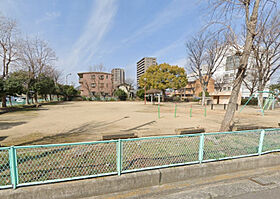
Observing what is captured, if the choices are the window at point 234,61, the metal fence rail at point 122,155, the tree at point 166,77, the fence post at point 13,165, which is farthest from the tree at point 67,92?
the fence post at point 13,165

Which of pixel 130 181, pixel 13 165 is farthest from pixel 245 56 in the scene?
pixel 13 165

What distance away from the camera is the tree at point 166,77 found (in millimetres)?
29875

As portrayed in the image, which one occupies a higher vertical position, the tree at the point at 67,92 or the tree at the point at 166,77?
the tree at the point at 166,77

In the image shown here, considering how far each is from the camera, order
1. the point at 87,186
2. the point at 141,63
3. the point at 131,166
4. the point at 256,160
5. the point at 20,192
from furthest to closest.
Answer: the point at 141,63 < the point at 256,160 < the point at 131,166 < the point at 87,186 < the point at 20,192

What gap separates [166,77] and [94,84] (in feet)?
82.1

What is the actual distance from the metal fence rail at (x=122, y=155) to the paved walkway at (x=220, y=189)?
388 millimetres

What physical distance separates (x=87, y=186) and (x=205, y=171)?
2489mm

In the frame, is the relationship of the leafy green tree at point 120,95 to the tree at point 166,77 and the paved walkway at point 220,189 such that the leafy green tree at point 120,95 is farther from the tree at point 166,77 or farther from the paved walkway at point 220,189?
the paved walkway at point 220,189

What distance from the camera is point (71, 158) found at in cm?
304

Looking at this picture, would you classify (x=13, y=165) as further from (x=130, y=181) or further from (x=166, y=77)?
(x=166, y=77)

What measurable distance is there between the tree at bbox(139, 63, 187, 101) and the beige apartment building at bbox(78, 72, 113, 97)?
1794 cm

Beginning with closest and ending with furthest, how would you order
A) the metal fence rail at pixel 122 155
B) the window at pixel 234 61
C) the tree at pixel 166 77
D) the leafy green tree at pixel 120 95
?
1. the metal fence rail at pixel 122 155
2. the window at pixel 234 61
3. the tree at pixel 166 77
4. the leafy green tree at pixel 120 95

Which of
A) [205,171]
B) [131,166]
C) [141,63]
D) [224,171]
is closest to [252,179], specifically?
[224,171]

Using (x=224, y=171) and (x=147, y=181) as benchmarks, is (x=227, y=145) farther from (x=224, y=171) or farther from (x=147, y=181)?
(x=147, y=181)
